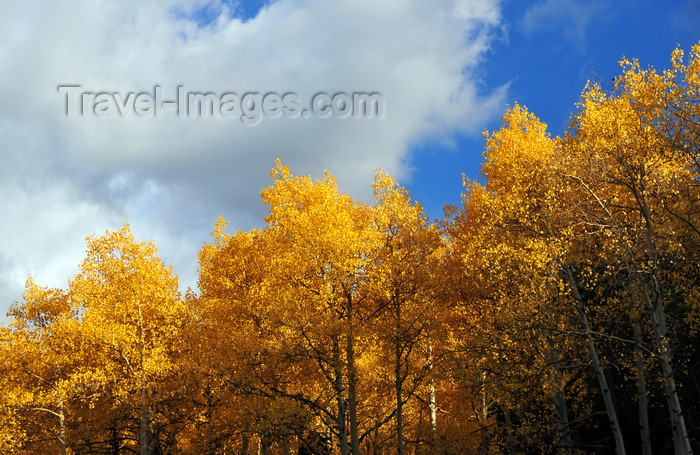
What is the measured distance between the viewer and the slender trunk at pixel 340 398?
15.6 m

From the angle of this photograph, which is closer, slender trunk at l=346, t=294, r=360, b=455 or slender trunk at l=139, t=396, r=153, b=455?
slender trunk at l=346, t=294, r=360, b=455

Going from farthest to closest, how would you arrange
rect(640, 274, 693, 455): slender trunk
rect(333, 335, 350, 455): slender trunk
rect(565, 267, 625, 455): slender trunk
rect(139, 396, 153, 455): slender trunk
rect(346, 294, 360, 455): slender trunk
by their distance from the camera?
rect(139, 396, 153, 455): slender trunk
rect(346, 294, 360, 455): slender trunk
rect(333, 335, 350, 455): slender trunk
rect(565, 267, 625, 455): slender trunk
rect(640, 274, 693, 455): slender trunk

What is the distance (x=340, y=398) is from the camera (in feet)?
52.7

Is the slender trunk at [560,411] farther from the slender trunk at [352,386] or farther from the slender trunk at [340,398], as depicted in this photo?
the slender trunk at [340,398]

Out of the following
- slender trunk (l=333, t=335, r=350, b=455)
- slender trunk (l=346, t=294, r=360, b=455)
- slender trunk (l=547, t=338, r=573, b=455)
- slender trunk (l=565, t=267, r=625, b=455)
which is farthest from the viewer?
slender trunk (l=346, t=294, r=360, b=455)

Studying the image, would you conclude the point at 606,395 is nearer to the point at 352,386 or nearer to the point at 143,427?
the point at 352,386

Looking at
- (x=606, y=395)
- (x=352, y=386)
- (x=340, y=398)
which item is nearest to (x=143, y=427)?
(x=340, y=398)

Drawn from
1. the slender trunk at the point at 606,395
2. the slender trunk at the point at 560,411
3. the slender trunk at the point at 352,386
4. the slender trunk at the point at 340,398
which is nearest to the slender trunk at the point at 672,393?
the slender trunk at the point at 606,395

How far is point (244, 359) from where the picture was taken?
17125 mm

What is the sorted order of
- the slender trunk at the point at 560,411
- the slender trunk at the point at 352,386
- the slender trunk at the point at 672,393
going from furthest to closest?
1. the slender trunk at the point at 352,386
2. the slender trunk at the point at 560,411
3. the slender trunk at the point at 672,393

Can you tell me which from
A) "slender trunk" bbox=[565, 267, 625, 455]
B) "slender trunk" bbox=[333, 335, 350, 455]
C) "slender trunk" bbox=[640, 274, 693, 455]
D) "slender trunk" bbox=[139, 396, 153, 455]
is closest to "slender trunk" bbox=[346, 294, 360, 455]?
"slender trunk" bbox=[333, 335, 350, 455]

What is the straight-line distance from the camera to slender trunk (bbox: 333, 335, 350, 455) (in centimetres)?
1555

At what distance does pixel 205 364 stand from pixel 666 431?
17.4 m

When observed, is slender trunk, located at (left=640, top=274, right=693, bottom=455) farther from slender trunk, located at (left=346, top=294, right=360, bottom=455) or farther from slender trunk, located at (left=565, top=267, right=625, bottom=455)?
slender trunk, located at (left=346, top=294, right=360, bottom=455)
